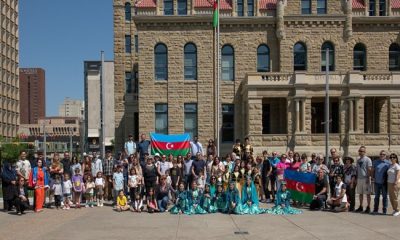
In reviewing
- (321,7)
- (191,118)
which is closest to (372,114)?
(321,7)

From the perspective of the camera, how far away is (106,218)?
50.8 ft

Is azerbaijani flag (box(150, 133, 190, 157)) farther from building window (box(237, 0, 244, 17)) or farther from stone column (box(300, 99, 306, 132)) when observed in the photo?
building window (box(237, 0, 244, 17))

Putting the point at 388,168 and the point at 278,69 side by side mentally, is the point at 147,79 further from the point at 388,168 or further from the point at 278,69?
the point at 388,168

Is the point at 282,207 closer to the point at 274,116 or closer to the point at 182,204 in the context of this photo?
the point at 182,204

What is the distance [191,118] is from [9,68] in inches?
3052

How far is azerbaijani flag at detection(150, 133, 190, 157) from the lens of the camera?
25.0 meters

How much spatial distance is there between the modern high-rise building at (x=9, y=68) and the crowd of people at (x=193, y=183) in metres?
84.6

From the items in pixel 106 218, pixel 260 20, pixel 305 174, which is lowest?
pixel 106 218

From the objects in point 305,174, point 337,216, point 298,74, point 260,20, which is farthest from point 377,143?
point 337,216

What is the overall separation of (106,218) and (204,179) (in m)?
4.08

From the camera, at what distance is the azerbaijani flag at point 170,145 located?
24953 millimetres

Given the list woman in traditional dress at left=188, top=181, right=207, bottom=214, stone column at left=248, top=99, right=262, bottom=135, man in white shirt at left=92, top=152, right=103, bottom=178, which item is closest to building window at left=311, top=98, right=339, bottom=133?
stone column at left=248, top=99, right=262, bottom=135

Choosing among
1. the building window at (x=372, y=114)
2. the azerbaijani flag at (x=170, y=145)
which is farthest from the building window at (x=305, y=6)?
the azerbaijani flag at (x=170, y=145)

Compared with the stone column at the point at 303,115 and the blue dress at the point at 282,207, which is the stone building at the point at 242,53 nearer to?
the stone column at the point at 303,115
